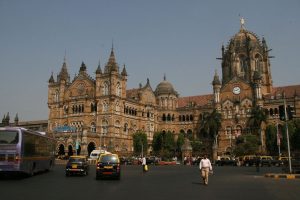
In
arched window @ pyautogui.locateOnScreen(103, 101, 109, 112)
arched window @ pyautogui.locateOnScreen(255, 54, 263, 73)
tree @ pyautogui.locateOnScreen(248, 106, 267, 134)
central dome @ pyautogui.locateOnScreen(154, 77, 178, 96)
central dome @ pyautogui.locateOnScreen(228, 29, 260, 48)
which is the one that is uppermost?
central dome @ pyautogui.locateOnScreen(228, 29, 260, 48)

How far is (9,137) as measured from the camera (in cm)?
1997

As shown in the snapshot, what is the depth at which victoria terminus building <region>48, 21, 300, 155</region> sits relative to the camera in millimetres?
65188

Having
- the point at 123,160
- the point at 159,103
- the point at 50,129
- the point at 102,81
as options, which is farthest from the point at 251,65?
the point at 50,129

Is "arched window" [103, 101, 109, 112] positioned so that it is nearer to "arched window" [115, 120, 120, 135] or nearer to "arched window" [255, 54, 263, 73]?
"arched window" [115, 120, 120, 135]

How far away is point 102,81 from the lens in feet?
223

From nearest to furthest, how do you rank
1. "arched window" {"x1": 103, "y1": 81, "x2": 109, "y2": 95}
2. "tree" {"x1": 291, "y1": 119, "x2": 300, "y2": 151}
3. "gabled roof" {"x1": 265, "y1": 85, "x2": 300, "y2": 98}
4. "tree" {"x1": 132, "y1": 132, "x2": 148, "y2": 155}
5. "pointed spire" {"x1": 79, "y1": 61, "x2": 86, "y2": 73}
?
1. "tree" {"x1": 291, "y1": 119, "x2": 300, "y2": 151}
2. "tree" {"x1": 132, "y1": 132, "x2": 148, "y2": 155}
3. "arched window" {"x1": 103, "y1": 81, "x2": 109, "y2": 95}
4. "gabled roof" {"x1": 265, "y1": 85, "x2": 300, "y2": 98}
5. "pointed spire" {"x1": 79, "y1": 61, "x2": 86, "y2": 73}

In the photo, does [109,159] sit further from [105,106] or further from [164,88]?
[164,88]

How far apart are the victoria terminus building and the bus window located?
129ft

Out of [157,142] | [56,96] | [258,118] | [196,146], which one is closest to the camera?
[258,118]

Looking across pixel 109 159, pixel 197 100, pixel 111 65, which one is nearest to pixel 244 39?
pixel 197 100

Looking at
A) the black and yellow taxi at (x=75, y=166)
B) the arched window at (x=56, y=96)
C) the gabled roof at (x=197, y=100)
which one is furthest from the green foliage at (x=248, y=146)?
the black and yellow taxi at (x=75, y=166)

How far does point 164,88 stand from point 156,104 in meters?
4.45

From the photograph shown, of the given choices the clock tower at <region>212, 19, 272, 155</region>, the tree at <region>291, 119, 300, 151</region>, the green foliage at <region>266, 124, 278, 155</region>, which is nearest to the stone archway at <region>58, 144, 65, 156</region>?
the clock tower at <region>212, 19, 272, 155</region>

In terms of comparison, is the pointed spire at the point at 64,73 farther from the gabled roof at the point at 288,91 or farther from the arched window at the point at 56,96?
the gabled roof at the point at 288,91
